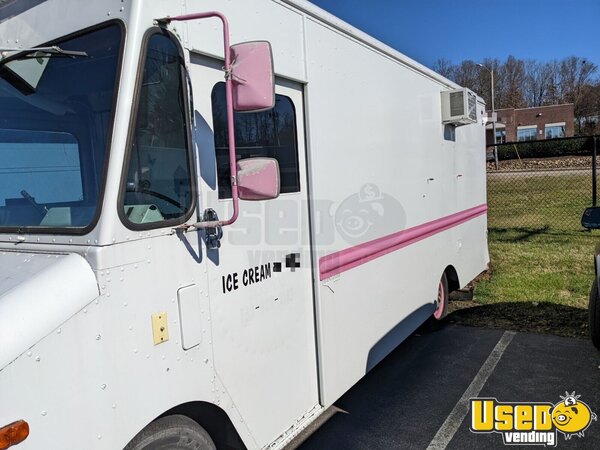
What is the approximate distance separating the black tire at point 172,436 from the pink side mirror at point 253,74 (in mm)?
1465

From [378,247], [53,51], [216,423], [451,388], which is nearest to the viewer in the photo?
[53,51]

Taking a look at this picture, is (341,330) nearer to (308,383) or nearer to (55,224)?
(308,383)

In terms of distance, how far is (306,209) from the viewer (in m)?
3.14

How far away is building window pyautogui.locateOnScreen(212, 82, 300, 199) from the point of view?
250cm

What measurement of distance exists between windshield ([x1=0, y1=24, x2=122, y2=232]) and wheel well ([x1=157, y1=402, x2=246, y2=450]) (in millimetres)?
1054

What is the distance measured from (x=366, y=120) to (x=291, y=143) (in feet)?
3.41

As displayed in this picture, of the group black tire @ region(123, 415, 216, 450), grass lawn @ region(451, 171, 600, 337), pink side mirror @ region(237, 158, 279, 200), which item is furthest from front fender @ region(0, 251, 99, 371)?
grass lawn @ region(451, 171, 600, 337)

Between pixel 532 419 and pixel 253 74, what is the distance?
3.35 metres

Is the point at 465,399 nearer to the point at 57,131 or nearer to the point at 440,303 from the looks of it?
the point at 440,303

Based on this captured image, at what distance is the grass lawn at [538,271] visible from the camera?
5.93 meters

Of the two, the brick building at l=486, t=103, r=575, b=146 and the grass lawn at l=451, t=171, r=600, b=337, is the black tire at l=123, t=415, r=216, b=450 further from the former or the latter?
the brick building at l=486, t=103, r=575, b=146

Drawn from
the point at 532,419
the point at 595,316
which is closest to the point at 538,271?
the point at 595,316

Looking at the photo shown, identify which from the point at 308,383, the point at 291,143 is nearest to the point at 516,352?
the point at 308,383

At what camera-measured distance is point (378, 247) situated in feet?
13.1
